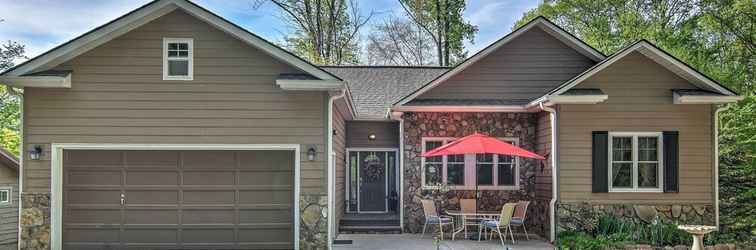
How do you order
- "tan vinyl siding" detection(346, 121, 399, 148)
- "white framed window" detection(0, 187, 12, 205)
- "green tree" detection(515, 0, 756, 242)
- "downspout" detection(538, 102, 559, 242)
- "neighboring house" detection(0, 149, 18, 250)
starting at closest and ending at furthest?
"downspout" detection(538, 102, 559, 242), "green tree" detection(515, 0, 756, 242), "tan vinyl siding" detection(346, 121, 399, 148), "neighboring house" detection(0, 149, 18, 250), "white framed window" detection(0, 187, 12, 205)

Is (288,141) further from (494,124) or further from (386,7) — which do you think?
(386,7)

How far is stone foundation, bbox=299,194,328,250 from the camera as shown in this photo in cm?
955

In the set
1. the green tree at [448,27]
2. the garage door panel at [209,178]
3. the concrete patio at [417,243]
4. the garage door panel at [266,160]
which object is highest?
the green tree at [448,27]

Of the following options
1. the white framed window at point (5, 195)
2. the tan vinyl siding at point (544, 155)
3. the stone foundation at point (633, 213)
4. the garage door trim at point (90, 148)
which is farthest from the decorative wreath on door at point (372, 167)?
the white framed window at point (5, 195)

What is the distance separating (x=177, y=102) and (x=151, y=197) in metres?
1.69

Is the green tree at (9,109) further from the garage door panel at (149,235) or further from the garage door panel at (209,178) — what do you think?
the garage door panel at (209,178)

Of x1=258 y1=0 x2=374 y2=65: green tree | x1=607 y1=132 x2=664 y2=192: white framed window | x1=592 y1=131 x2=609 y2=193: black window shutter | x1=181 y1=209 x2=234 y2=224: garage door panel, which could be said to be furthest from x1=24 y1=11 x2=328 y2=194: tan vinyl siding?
x1=258 y1=0 x2=374 y2=65: green tree

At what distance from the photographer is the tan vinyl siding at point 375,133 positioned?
14.3m

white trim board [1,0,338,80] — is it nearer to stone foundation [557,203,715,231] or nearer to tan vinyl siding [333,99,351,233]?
tan vinyl siding [333,99,351,233]

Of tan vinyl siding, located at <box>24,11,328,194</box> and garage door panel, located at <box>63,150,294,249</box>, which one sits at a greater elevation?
tan vinyl siding, located at <box>24,11,328,194</box>

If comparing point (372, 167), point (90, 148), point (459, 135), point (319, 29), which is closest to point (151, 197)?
point (90, 148)

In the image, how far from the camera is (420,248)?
10.5 meters

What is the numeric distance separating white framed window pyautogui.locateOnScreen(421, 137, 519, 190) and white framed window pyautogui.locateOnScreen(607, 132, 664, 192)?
2239 millimetres

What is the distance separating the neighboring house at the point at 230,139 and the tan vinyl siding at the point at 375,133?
118 inches
